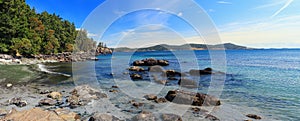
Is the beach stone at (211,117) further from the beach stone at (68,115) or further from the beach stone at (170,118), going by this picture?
the beach stone at (68,115)

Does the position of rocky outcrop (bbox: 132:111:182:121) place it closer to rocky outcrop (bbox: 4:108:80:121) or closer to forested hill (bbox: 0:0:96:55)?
rocky outcrop (bbox: 4:108:80:121)

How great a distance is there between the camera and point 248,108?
37.0 feet

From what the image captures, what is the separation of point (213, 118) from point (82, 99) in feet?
25.5

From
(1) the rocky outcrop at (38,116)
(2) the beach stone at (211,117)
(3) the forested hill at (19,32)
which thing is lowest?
(2) the beach stone at (211,117)

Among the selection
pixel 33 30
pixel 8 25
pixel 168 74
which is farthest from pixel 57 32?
pixel 168 74

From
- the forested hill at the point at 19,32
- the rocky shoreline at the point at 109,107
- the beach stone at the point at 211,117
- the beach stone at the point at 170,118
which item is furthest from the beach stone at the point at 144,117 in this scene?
the forested hill at the point at 19,32

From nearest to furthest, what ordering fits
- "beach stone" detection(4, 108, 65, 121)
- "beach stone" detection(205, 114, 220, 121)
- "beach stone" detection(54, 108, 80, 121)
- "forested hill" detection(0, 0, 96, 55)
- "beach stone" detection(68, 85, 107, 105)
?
"beach stone" detection(4, 108, 65, 121) < "beach stone" detection(54, 108, 80, 121) < "beach stone" detection(205, 114, 220, 121) < "beach stone" detection(68, 85, 107, 105) < "forested hill" detection(0, 0, 96, 55)

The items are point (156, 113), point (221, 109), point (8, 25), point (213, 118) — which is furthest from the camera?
point (8, 25)

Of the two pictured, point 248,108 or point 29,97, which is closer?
point 248,108

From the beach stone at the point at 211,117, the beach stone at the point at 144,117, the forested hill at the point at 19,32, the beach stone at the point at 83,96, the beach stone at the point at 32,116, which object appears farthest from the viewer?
the forested hill at the point at 19,32

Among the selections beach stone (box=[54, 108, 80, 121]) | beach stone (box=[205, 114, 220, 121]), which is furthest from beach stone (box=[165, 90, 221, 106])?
beach stone (box=[54, 108, 80, 121])

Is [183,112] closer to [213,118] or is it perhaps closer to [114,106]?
[213,118]

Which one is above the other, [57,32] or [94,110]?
[57,32]

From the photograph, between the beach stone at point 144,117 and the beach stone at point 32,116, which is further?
the beach stone at point 144,117
